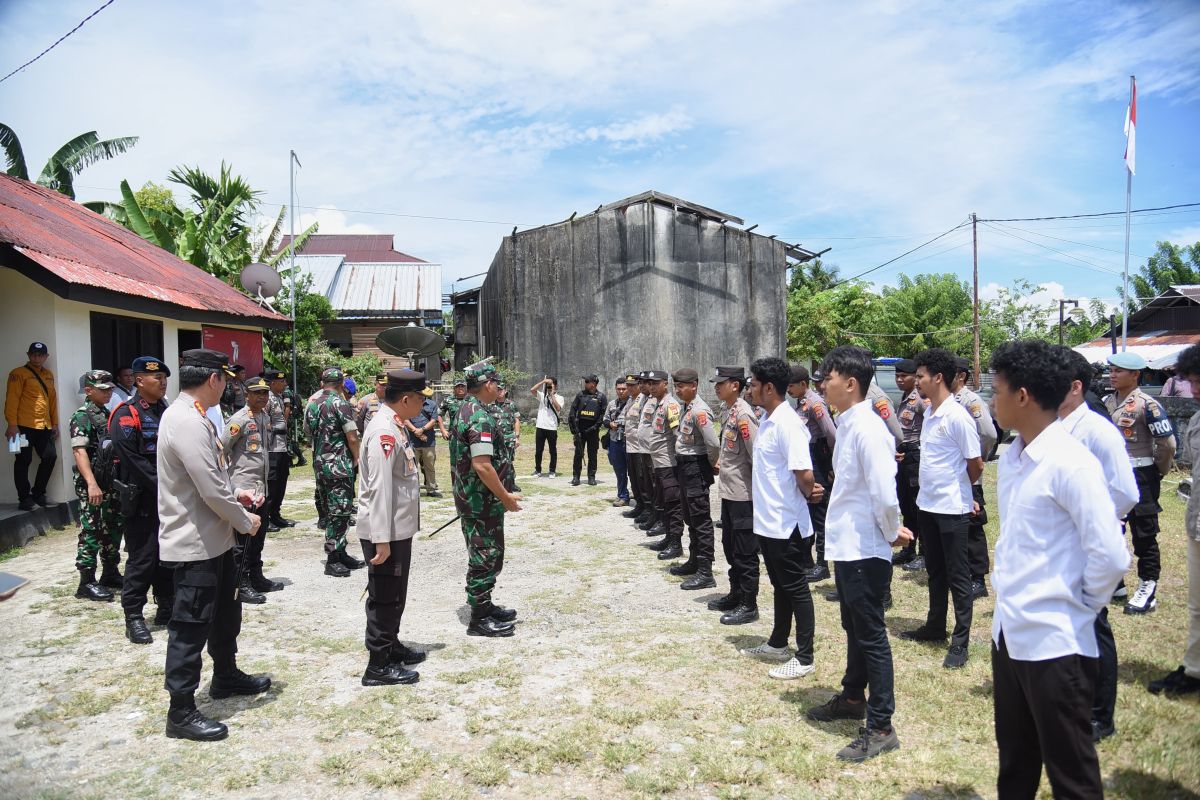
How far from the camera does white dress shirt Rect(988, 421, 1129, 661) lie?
7.88ft

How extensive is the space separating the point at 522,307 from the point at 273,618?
1672cm

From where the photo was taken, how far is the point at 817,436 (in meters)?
7.36

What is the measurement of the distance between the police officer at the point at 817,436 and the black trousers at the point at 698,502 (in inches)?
36.5

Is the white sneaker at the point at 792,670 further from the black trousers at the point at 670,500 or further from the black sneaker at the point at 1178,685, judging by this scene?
the black trousers at the point at 670,500

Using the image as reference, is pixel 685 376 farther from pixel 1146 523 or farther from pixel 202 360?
pixel 202 360

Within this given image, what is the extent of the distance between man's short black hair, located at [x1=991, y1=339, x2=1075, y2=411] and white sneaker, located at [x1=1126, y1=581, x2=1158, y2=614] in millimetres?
4351

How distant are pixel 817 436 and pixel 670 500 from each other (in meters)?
1.68

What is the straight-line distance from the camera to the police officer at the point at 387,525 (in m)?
4.61

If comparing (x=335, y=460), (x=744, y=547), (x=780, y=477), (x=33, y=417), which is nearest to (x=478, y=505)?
(x=744, y=547)

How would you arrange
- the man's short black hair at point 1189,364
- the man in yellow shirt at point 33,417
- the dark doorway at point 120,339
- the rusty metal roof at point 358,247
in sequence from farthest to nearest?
the rusty metal roof at point 358,247
the dark doorway at point 120,339
the man in yellow shirt at point 33,417
the man's short black hair at point 1189,364

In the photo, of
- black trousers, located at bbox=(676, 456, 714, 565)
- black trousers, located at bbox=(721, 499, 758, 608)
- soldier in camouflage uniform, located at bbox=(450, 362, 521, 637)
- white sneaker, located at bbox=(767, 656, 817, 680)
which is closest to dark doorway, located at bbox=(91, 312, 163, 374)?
soldier in camouflage uniform, located at bbox=(450, 362, 521, 637)

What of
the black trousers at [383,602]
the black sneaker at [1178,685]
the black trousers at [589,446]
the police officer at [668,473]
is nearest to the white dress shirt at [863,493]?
the black sneaker at [1178,685]

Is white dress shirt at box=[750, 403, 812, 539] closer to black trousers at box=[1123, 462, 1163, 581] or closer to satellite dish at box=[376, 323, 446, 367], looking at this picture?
black trousers at box=[1123, 462, 1163, 581]

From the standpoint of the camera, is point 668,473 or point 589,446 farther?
point 589,446
